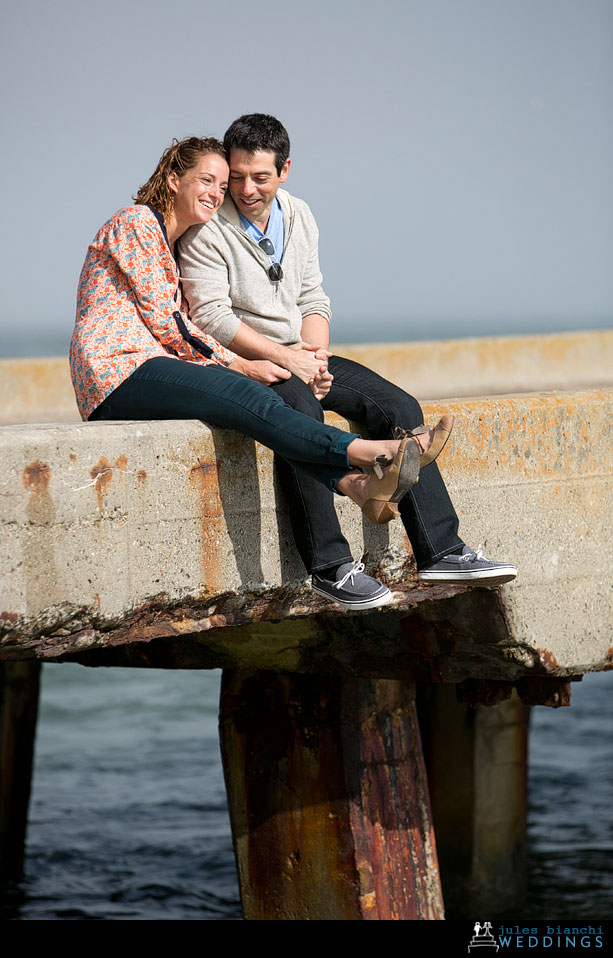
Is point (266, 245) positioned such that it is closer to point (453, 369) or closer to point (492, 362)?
point (453, 369)

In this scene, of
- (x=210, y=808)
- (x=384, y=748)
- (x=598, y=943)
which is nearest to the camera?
(x=598, y=943)

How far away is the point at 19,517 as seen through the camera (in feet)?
10.1

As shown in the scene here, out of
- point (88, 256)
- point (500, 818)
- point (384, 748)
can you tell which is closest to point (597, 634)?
point (384, 748)

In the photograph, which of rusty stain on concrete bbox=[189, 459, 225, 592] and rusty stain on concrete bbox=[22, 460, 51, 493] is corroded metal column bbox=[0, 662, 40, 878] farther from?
rusty stain on concrete bbox=[22, 460, 51, 493]

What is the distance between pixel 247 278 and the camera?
3881mm

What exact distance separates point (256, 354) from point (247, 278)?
0.25 metres

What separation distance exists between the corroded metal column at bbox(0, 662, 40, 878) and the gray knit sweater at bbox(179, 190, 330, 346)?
536cm

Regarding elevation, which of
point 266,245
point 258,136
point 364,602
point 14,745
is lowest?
point 14,745

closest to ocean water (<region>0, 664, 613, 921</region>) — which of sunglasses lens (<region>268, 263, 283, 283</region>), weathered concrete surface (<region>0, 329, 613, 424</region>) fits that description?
weathered concrete surface (<region>0, 329, 613, 424</region>)

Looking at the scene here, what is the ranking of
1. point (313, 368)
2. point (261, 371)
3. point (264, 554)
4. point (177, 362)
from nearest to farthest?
point (177, 362) < point (264, 554) < point (261, 371) < point (313, 368)

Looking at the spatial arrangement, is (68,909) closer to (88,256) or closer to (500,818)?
(500,818)

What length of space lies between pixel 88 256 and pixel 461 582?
4.92ft

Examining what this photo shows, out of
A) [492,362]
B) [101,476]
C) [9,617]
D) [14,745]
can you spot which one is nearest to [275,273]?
[101,476]

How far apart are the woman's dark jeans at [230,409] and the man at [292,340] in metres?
0.21
